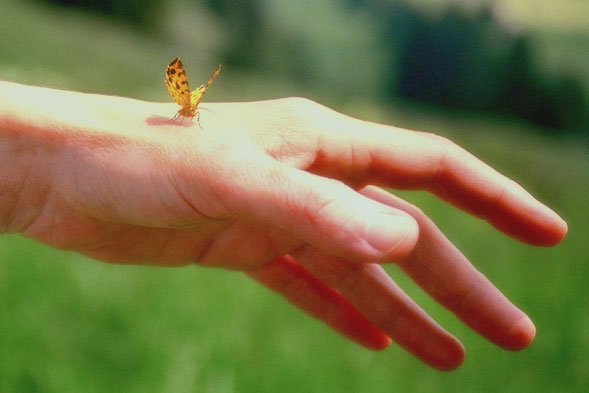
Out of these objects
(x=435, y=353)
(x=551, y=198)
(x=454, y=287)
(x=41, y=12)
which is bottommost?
(x=41, y=12)

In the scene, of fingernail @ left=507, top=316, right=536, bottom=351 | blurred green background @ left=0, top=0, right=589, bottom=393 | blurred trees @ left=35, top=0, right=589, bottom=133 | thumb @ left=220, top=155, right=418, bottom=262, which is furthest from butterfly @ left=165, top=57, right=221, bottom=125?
blurred trees @ left=35, top=0, right=589, bottom=133

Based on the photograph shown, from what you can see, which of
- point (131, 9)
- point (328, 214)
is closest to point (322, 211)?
point (328, 214)

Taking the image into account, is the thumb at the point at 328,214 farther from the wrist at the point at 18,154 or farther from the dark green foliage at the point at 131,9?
the dark green foliage at the point at 131,9

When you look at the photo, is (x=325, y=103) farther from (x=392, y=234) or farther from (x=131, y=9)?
(x=392, y=234)

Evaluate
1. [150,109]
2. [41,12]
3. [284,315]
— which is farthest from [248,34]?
[150,109]

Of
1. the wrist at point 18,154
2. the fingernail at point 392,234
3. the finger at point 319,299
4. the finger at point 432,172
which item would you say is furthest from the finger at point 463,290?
the wrist at point 18,154

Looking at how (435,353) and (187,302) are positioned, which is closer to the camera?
(435,353)

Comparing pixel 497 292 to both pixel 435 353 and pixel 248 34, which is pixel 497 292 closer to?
pixel 435 353
